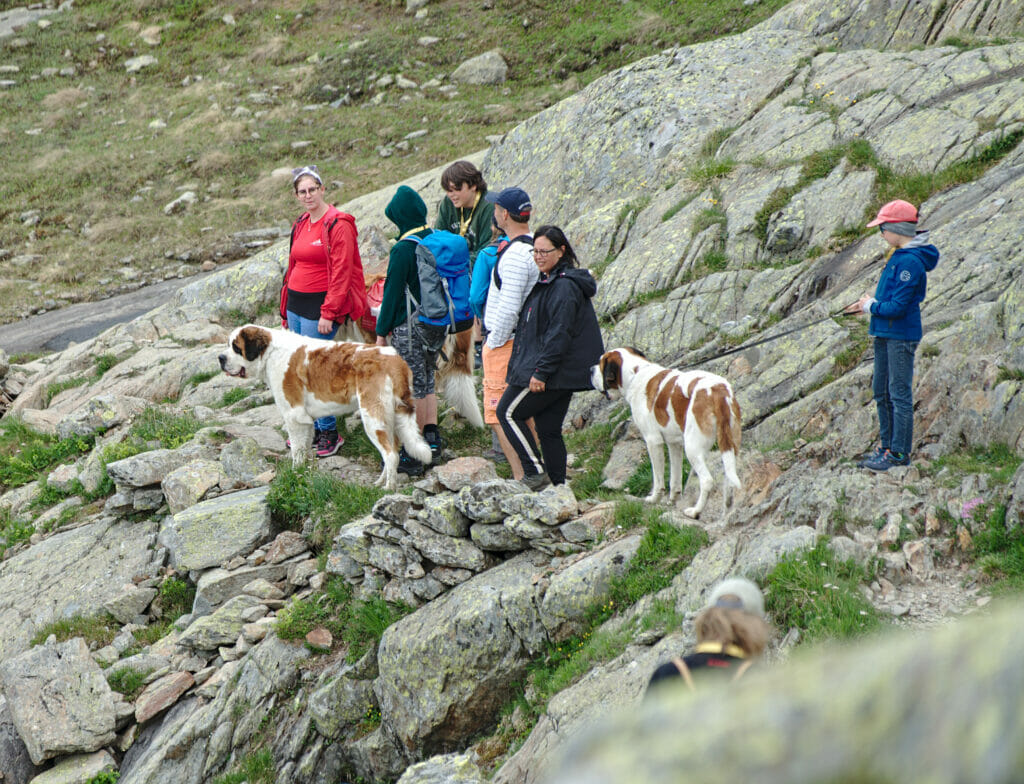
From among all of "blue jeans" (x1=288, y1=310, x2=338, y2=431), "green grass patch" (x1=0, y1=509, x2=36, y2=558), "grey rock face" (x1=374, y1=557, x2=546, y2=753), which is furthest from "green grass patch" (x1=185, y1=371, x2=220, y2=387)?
"grey rock face" (x1=374, y1=557, x2=546, y2=753)

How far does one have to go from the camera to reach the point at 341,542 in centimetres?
762

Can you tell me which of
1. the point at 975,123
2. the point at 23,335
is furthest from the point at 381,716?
the point at 23,335

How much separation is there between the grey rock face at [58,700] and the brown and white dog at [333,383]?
113 inches

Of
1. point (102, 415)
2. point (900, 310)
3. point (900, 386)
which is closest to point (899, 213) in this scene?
point (900, 310)

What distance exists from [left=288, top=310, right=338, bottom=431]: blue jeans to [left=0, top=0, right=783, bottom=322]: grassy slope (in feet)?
54.2

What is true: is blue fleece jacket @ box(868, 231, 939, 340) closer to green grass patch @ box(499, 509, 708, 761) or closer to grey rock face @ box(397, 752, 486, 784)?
green grass patch @ box(499, 509, 708, 761)

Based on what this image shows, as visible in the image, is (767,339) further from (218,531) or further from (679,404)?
(218,531)

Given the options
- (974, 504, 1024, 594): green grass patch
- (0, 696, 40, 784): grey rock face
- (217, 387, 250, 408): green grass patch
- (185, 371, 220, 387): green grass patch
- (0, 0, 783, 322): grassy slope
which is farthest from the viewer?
(0, 0, 783, 322): grassy slope

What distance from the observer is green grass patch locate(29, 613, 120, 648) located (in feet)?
27.7

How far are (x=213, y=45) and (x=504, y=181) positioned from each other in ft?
90.4

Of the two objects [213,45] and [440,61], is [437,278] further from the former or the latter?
[213,45]

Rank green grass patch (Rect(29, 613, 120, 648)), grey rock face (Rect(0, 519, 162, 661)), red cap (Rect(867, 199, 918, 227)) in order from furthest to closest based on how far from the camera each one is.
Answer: grey rock face (Rect(0, 519, 162, 661)) < green grass patch (Rect(29, 613, 120, 648)) < red cap (Rect(867, 199, 918, 227))

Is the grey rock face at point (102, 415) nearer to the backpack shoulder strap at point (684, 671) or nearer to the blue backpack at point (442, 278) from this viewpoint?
the blue backpack at point (442, 278)

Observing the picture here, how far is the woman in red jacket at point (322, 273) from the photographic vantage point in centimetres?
900
